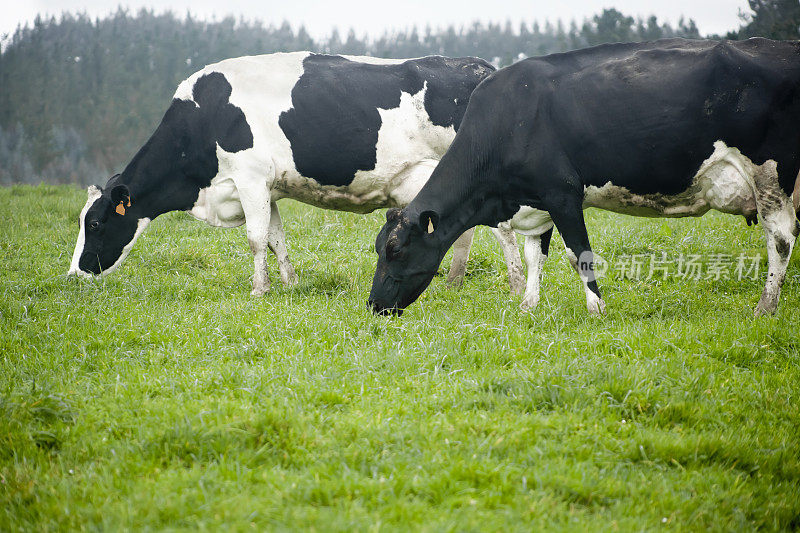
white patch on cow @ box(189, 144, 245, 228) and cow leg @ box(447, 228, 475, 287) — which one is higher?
white patch on cow @ box(189, 144, 245, 228)

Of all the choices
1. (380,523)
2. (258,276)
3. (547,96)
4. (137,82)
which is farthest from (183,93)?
(137,82)

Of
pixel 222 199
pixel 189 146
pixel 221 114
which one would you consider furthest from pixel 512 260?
pixel 189 146

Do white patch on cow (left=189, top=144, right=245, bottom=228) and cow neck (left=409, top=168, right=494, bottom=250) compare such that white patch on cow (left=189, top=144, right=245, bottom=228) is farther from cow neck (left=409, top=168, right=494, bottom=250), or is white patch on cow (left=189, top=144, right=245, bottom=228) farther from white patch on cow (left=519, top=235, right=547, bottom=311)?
Result: white patch on cow (left=519, top=235, right=547, bottom=311)

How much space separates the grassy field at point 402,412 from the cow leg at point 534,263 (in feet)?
0.77

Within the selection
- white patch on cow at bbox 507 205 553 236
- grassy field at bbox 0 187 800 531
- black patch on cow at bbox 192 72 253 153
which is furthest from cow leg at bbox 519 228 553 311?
black patch on cow at bbox 192 72 253 153

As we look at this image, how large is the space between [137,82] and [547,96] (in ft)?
135

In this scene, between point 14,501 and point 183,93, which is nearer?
point 14,501

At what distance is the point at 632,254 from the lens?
9.59 metres

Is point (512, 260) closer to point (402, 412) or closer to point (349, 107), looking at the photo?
point (349, 107)

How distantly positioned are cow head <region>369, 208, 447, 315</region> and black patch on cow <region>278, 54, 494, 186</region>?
1639 mm

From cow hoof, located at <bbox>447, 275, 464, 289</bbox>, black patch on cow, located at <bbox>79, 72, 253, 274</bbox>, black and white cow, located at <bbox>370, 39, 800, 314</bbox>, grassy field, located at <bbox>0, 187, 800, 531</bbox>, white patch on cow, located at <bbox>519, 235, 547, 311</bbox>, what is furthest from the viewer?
cow hoof, located at <bbox>447, 275, 464, 289</bbox>

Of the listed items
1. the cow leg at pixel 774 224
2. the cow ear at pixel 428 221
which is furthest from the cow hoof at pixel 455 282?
the cow leg at pixel 774 224

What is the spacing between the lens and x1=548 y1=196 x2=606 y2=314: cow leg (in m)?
6.90

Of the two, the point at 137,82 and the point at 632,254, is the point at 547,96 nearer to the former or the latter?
the point at 632,254
